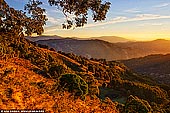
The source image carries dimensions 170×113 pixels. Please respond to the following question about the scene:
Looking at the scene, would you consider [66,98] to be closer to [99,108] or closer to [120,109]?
[99,108]

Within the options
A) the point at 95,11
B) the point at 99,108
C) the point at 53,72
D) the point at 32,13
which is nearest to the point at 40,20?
the point at 32,13

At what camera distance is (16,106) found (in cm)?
1496

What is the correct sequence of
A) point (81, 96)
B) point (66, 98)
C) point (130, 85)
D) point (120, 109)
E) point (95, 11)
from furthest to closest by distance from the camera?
point (130, 85)
point (120, 109)
point (81, 96)
point (66, 98)
point (95, 11)

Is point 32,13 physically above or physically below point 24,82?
above

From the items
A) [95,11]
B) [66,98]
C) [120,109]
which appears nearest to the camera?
[95,11]

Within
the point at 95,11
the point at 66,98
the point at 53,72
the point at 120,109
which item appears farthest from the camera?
the point at 53,72

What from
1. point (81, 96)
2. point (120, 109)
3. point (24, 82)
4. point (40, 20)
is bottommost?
point (120, 109)

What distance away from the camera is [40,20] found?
18.5 metres

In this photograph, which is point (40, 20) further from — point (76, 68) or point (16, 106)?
point (76, 68)

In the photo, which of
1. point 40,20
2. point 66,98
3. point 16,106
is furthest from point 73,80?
point 16,106

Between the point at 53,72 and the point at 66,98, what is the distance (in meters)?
10.3

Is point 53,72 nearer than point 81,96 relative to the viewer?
No

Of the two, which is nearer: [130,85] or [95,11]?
[95,11]

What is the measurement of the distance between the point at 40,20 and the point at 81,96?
6.41 metres
